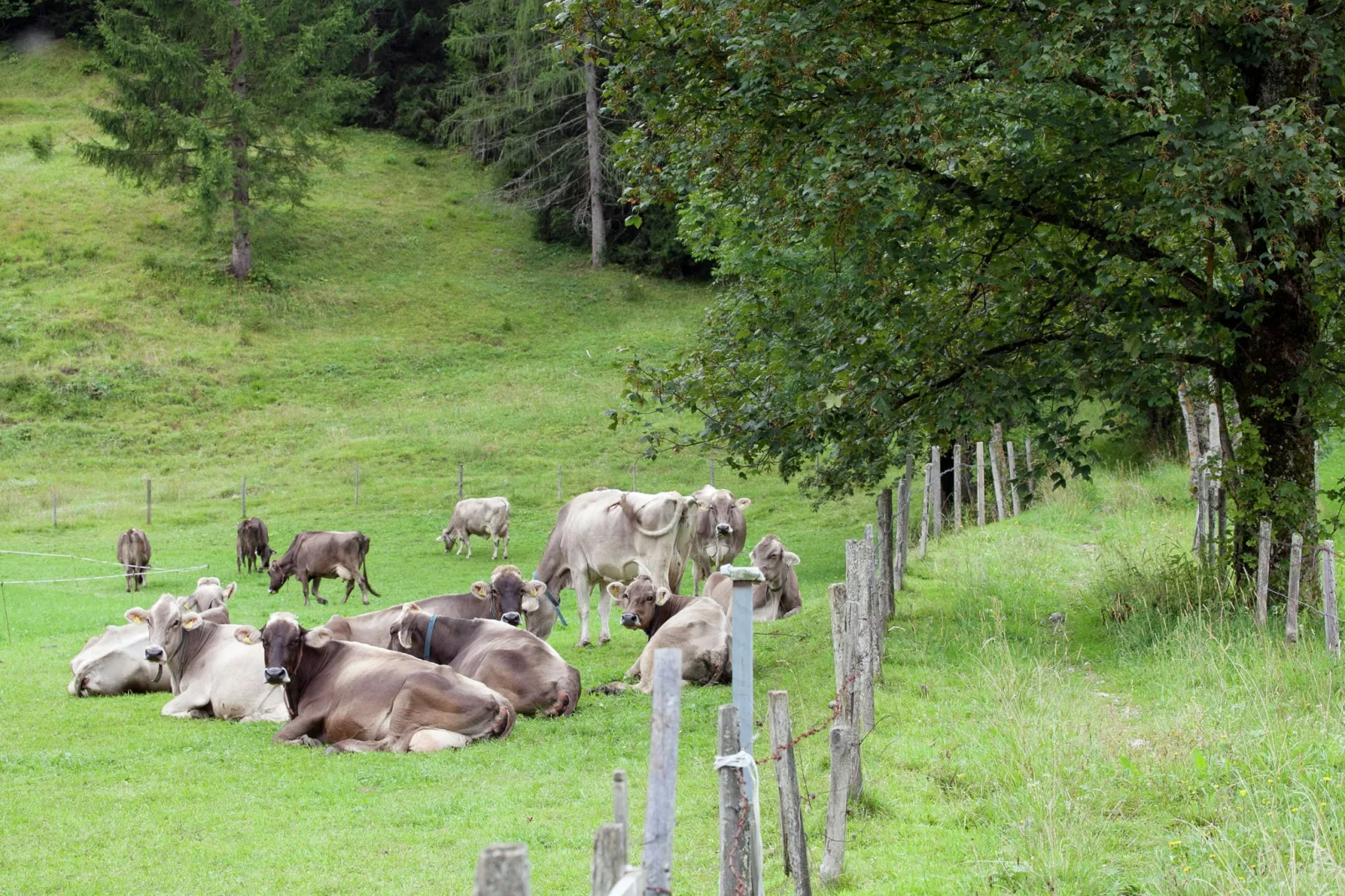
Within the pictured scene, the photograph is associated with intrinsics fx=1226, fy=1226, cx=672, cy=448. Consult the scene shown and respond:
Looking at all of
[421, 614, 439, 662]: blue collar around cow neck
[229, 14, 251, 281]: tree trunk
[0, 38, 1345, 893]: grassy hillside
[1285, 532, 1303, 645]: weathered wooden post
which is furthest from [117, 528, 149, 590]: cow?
[229, 14, 251, 281]: tree trunk

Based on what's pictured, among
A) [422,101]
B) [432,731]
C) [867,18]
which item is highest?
[422,101]

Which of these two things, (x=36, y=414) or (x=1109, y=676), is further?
(x=36, y=414)

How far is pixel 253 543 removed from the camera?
976 inches

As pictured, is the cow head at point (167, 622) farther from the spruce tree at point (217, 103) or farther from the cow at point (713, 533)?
the spruce tree at point (217, 103)

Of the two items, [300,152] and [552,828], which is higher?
[300,152]

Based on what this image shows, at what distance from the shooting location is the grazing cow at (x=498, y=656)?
11.3m

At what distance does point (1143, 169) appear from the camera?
1155 cm

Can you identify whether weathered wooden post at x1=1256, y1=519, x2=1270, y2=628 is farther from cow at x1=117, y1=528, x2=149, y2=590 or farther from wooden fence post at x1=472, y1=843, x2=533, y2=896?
cow at x1=117, y1=528, x2=149, y2=590

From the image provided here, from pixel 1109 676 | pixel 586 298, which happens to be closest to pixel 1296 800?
pixel 1109 676

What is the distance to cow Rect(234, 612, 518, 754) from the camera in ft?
33.7

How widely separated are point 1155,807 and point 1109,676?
153 inches

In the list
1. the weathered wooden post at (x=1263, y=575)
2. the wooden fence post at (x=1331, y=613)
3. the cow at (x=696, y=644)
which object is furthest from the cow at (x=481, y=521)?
the wooden fence post at (x=1331, y=613)

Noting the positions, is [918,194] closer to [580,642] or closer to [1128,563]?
[1128,563]

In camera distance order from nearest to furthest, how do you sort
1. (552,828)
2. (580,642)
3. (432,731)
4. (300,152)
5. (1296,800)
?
(1296,800) < (552,828) < (432,731) < (580,642) < (300,152)
